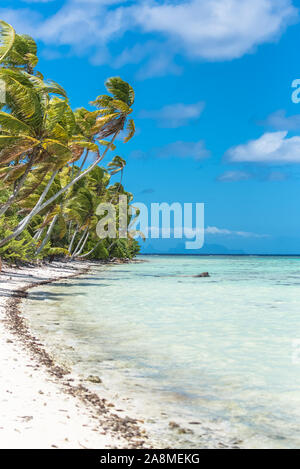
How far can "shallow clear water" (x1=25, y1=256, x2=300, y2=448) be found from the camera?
13.9ft

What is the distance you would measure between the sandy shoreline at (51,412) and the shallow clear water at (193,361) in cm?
38

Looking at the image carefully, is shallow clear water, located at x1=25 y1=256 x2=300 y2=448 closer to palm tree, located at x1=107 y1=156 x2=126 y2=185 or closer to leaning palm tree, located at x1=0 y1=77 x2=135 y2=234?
leaning palm tree, located at x1=0 y1=77 x2=135 y2=234

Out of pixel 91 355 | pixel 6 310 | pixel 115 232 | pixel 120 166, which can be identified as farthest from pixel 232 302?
pixel 115 232

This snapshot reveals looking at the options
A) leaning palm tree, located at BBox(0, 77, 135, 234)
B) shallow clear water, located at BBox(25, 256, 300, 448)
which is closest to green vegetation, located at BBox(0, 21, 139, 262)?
leaning palm tree, located at BBox(0, 77, 135, 234)

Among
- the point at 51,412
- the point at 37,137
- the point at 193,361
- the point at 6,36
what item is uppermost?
the point at 6,36

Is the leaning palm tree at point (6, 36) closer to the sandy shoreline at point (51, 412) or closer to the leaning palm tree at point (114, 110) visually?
the leaning palm tree at point (114, 110)

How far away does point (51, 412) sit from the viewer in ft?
12.8

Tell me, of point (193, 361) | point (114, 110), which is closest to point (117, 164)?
point (114, 110)

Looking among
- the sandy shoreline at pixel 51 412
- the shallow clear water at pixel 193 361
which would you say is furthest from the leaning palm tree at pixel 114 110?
the sandy shoreline at pixel 51 412

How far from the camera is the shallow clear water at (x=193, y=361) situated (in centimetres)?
423

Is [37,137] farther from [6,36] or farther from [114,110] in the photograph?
[114,110]

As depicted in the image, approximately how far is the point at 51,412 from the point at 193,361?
11.5 feet
